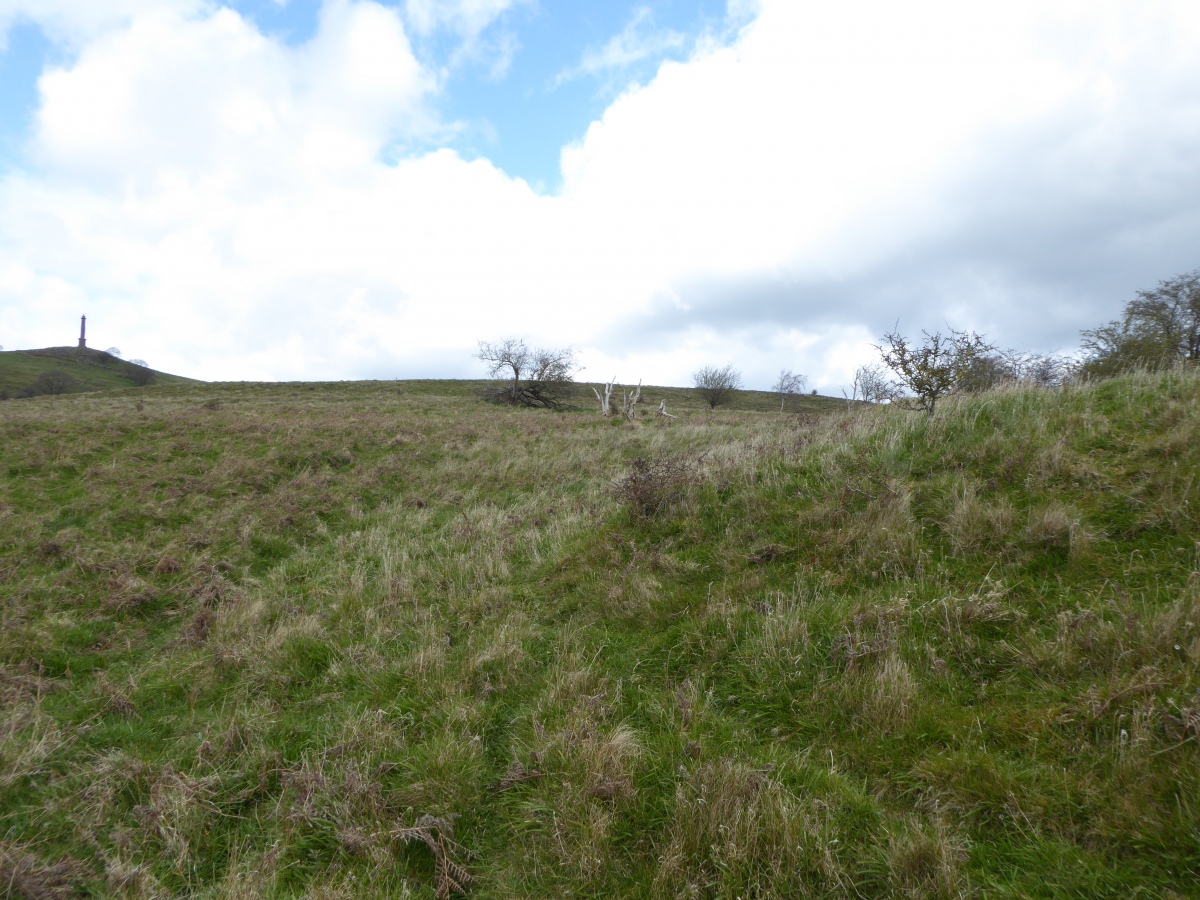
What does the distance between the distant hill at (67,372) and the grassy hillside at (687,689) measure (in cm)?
7588

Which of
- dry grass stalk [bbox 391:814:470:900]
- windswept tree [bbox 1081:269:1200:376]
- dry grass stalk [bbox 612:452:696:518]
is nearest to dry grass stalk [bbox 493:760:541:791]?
dry grass stalk [bbox 391:814:470:900]

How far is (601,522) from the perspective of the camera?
26.5ft

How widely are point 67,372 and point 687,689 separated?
107407 mm

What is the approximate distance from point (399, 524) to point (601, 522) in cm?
478

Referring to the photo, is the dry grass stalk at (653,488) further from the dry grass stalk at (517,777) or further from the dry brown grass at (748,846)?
the dry brown grass at (748,846)

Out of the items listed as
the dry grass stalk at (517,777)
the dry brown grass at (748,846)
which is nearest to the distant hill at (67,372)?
the dry grass stalk at (517,777)

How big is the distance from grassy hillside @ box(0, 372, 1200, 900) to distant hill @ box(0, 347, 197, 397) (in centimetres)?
7588

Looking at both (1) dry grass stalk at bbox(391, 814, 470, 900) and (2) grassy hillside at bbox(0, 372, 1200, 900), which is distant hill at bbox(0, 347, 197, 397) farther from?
(1) dry grass stalk at bbox(391, 814, 470, 900)

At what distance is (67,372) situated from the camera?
77.5 meters

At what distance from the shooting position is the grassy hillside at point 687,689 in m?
2.73

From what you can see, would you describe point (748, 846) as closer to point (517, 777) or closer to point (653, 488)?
point (517, 777)

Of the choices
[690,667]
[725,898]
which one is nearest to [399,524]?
[690,667]

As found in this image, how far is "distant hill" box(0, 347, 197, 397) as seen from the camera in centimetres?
6241

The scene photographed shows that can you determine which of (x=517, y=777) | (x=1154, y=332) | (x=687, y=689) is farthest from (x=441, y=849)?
(x=1154, y=332)
